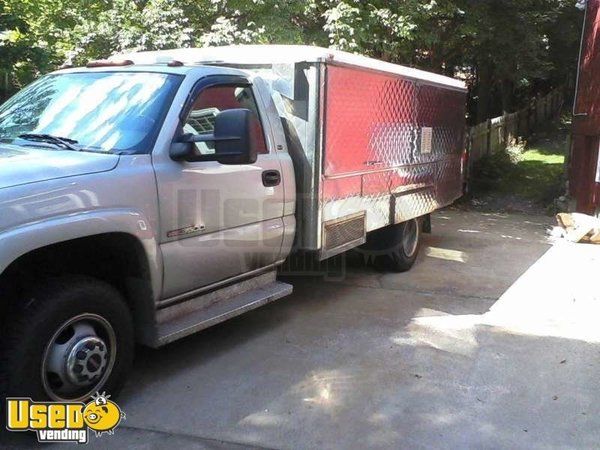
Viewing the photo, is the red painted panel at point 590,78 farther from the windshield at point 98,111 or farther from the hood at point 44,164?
the hood at point 44,164

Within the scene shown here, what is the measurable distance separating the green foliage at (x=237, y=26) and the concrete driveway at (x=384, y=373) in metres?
4.36

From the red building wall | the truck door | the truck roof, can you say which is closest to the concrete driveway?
the truck door

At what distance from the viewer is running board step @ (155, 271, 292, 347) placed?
3988mm

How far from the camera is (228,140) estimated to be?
3844mm

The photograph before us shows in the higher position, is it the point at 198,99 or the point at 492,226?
the point at 198,99

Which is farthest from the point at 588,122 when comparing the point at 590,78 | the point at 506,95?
the point at 506,95

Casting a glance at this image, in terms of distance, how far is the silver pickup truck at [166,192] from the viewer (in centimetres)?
320

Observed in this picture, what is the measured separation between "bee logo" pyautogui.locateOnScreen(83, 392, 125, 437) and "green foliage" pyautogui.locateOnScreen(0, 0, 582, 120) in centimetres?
608

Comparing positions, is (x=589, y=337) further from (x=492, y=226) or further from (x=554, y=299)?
(x=492, y=226)

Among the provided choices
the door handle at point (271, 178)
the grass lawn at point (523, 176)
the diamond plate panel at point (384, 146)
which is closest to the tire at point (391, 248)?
the diamond plate panel at point (384, 146)

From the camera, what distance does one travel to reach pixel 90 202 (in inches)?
131

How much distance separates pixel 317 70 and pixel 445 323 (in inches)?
98.3

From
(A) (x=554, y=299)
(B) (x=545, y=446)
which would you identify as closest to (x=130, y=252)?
(B) (x=545, y=446)

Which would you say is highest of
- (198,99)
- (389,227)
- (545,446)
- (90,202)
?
(198,99)
